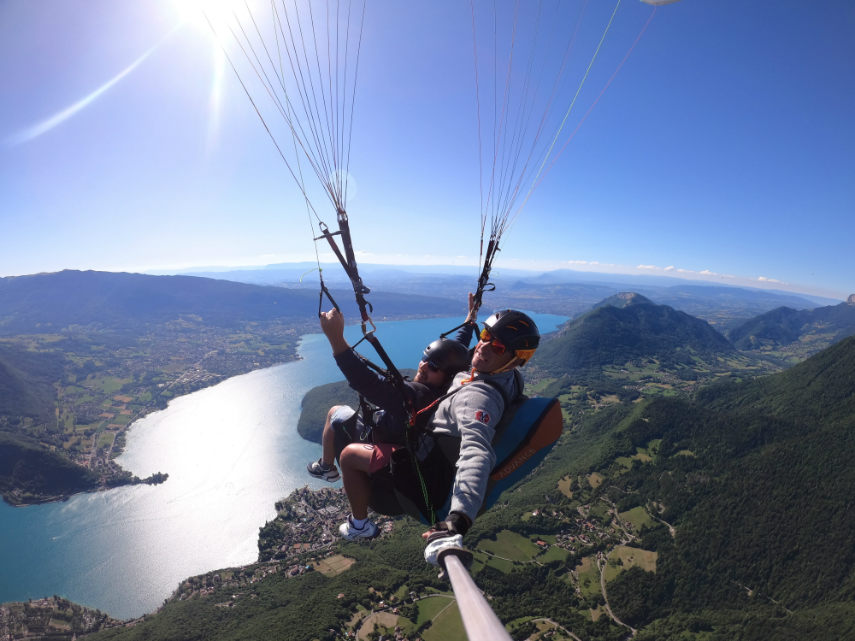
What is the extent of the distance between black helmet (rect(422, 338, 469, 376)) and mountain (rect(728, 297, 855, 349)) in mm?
167728

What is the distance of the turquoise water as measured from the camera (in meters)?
31.5

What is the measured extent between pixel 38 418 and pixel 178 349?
148 ft

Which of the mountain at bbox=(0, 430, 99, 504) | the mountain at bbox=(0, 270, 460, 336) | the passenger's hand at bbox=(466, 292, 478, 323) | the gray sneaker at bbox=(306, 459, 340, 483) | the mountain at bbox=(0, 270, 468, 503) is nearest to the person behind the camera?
the gray sneaker at bbox=(306, 459, 340, 483)

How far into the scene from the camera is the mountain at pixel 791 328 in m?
137

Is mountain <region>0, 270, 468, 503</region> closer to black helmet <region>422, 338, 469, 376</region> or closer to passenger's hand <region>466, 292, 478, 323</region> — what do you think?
passenger's hand <region>466, 292, 478, 323</region>

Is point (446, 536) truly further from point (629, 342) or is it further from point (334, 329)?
point (629, 342)

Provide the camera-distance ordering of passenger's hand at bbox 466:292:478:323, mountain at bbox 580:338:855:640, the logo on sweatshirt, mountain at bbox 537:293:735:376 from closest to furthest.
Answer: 1. the logo on sweatshirt
2. passenger's hand at bbox 466:292:478:323
3. mountain at bbox 580:338:855:640
4. mountain at bbox 537:293:735:376

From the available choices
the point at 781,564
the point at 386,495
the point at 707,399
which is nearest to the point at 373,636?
the point at 386,495

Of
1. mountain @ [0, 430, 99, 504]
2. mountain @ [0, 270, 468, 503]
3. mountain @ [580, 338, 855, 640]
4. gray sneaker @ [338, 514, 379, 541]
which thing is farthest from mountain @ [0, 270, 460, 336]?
gray sneaker @ [338, 514, 379, 541]

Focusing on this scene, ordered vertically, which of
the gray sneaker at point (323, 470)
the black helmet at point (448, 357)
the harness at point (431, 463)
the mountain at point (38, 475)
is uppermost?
the black helmet at point (448, 357)

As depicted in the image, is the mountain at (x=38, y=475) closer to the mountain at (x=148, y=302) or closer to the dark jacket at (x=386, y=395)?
the dark jacket at (x=386, y=395)

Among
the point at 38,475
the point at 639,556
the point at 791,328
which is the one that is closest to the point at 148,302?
the point at 38,475

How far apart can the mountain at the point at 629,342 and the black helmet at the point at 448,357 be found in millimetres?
92644

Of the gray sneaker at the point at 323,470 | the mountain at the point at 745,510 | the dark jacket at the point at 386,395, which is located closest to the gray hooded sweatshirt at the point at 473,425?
the dark jacket at the point at 386,395
